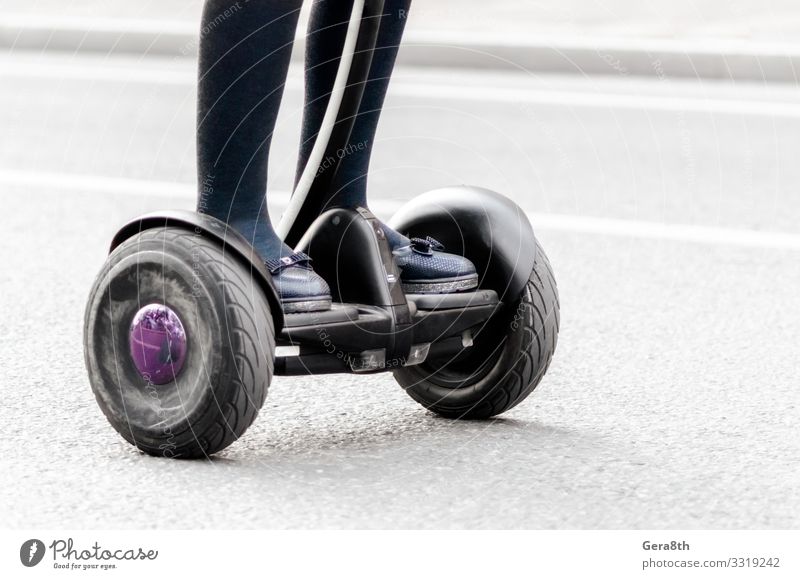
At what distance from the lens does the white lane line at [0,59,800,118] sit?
28.7ft

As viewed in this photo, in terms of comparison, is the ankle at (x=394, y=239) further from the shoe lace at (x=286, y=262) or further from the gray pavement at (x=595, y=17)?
the gray pavement at (x=595, y=17)

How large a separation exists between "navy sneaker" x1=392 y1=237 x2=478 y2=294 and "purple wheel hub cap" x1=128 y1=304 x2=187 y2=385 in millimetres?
551

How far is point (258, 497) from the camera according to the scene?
2.63 m

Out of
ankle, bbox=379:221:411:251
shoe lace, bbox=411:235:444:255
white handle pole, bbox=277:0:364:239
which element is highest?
white handle pole, bbox=277:0:364:239

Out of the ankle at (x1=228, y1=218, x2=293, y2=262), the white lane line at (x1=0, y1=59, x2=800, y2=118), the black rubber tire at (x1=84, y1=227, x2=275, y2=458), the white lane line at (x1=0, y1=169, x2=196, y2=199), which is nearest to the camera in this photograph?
the black rubber tire at (x1=84, y1=227, x2=275, y2=458)

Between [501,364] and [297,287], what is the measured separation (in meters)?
0.56

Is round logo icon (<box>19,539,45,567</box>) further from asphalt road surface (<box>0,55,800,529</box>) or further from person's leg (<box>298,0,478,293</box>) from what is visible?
person's leg (<box>298,0,478,293</box>)

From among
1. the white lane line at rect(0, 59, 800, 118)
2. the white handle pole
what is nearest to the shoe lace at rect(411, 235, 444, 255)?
the white handle pole

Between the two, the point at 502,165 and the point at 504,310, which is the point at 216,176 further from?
the point at 502,165

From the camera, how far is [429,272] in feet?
9.98

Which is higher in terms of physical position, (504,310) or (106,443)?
(504,310)

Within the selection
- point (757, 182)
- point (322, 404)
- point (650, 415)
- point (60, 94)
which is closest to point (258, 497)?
point (322, 404)

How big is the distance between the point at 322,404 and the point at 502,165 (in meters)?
3.86

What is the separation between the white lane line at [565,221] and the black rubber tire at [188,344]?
3.13 m
